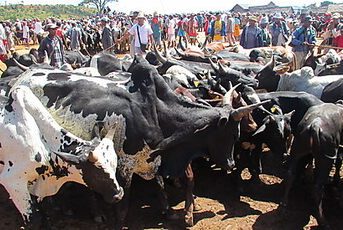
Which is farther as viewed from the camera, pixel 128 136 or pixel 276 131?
pixel 276 131

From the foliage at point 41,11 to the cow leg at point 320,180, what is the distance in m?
64.8

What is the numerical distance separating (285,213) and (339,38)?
33.7ft

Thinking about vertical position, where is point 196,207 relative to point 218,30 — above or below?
above

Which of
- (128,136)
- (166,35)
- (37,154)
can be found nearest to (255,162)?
(128,136)

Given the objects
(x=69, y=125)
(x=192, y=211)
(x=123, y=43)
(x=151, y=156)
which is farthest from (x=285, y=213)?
(x=123, y=43)

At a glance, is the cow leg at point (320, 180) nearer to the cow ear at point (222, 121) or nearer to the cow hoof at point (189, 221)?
the cow ear at point (222, 121)

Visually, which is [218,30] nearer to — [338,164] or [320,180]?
[338,164]

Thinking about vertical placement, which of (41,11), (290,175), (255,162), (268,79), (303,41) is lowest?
(41,11)

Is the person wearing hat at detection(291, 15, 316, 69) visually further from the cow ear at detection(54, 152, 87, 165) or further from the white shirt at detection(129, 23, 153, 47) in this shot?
the cow ear at detection(54, 152, 87, 165)

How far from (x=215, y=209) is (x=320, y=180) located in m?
1.43

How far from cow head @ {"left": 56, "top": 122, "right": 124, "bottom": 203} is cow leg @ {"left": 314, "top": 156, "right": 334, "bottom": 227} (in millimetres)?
2275

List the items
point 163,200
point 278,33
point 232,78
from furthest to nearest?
1. point 278,33
2. point 232,78
3. point 163,200

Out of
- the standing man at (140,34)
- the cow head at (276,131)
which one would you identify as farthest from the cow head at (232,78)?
the standing man at (140,34)

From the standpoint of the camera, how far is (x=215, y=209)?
586 centimetres
